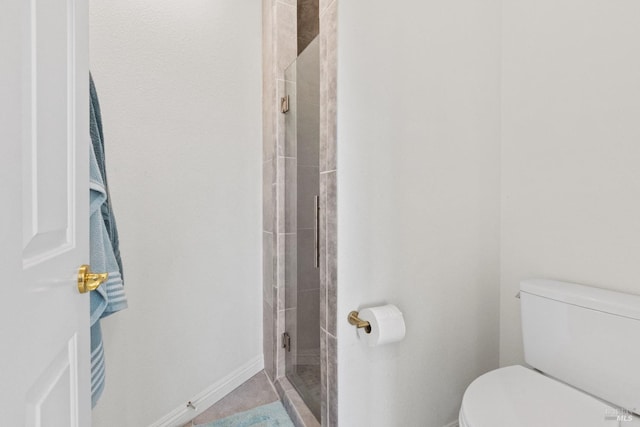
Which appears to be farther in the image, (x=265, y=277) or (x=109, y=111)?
(x=265, y=277)

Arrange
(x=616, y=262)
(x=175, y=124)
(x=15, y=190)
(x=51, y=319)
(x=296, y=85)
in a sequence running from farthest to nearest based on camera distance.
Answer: (x=296, y=85)
(x=175, y=124)
(x=616, y=262)
(x=51, y=319)
(x=15, y=190)

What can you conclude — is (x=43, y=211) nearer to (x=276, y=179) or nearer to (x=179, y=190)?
(x=179, y=190)

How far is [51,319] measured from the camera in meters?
0.50

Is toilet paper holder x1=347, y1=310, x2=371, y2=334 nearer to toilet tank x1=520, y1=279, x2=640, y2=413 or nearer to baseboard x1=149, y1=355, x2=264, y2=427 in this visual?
toilet tank x1=520, y1=279, x2=640, y2=413

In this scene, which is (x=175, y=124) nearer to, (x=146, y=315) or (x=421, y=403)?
(x=146, y=315)

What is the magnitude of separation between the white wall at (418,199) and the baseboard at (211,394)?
832 millimetres

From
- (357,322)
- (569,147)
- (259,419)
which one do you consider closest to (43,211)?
(357,322)

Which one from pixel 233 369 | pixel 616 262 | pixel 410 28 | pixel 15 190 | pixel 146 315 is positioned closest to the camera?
pixel 15 190

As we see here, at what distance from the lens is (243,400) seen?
64.9 inches

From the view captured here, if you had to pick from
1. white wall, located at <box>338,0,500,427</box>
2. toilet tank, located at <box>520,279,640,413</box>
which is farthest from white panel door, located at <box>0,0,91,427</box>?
toilet tank, located at <box>520,279,640,413</box>

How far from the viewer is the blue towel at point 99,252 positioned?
0.82 meters

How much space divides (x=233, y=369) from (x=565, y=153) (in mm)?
1922

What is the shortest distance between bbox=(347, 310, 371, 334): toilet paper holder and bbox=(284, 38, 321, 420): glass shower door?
1.10ft

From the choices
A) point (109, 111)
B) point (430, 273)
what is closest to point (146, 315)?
point (109, 111)
